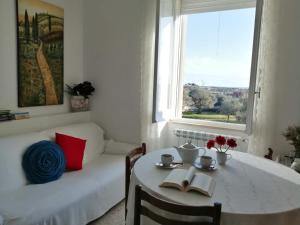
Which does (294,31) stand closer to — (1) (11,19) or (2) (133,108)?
(2) (133,108)

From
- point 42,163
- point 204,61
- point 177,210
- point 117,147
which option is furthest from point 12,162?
point 204,61

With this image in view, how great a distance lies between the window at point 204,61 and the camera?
2.98m

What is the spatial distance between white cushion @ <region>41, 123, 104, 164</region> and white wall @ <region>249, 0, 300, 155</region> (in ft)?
6.24

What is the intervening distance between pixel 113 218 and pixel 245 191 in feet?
4.92

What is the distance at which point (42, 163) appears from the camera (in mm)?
2111

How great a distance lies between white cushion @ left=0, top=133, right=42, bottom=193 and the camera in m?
1.95

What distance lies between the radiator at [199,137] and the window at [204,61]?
206 millimetres

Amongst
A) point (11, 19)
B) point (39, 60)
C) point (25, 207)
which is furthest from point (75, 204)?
point (11, 19)

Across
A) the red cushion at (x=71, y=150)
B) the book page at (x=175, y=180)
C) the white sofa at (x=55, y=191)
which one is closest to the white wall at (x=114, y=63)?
the white sofa at (x=55, y=191)

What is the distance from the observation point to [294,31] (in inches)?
94.6

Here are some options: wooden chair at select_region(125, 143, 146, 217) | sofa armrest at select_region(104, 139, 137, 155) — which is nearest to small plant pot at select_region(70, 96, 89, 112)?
sofa armrest at select_region(104, 139, 137, 155)

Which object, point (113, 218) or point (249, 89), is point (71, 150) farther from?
point (249, 89)

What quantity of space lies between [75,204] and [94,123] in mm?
1570

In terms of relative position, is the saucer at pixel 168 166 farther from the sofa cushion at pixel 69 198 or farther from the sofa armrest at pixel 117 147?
the sofa armrest at pixel 117 147
